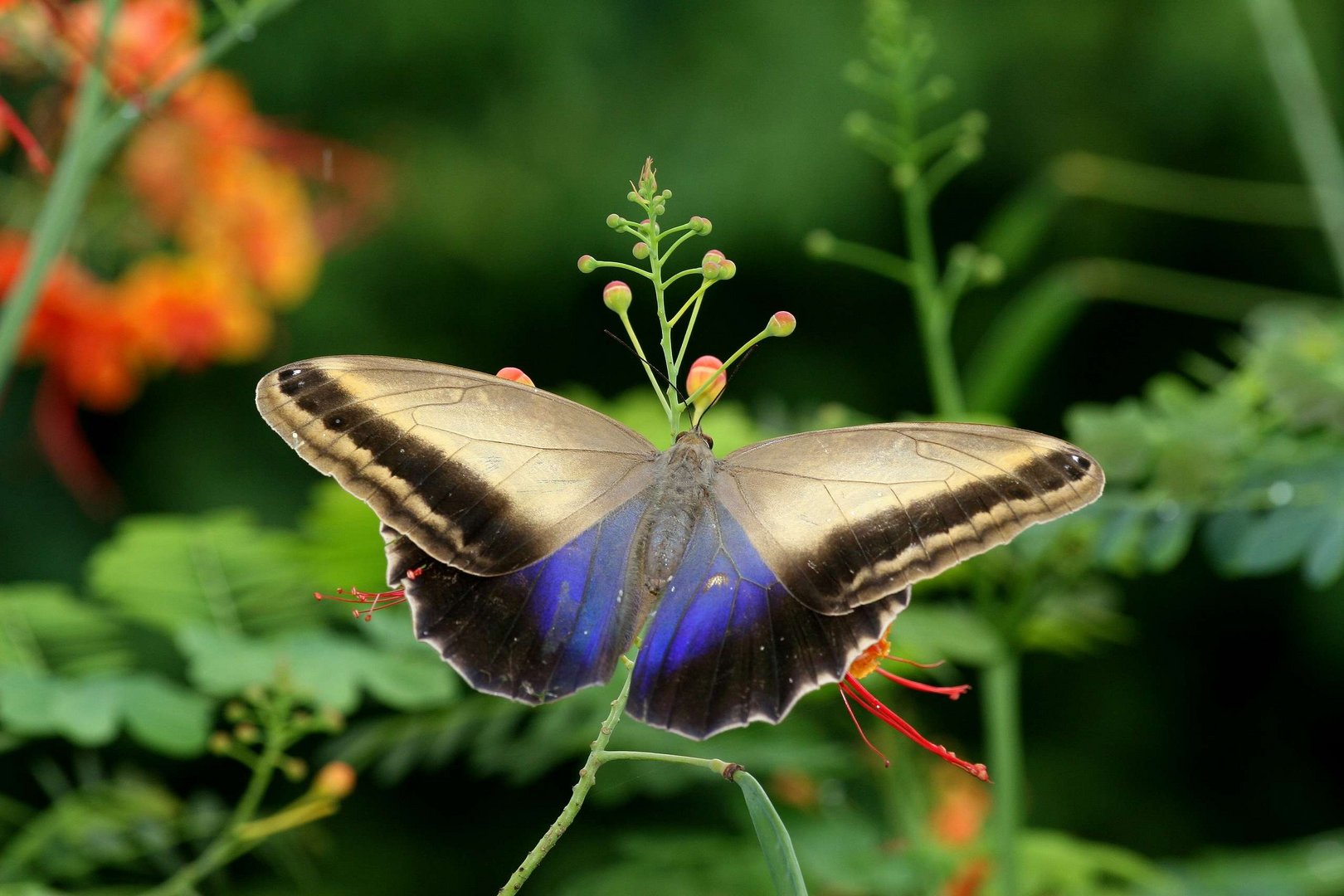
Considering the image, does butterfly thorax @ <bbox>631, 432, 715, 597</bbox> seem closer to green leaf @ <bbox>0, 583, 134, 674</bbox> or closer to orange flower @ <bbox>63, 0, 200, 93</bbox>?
green leaf @ <bbox>0, 583, 134, 674</bbox>

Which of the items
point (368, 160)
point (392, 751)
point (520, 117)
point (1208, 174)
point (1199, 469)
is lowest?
point (392, 751)

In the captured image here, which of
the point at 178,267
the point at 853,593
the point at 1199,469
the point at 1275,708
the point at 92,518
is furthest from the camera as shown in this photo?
the point at 1275,708

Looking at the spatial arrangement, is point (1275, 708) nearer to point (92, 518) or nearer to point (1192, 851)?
point (1192, 851)

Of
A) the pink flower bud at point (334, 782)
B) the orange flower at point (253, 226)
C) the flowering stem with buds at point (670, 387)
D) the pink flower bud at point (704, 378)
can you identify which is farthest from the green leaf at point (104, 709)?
the orange flower at point (253, 226)

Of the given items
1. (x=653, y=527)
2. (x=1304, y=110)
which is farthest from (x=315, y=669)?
(x=1304, y=110)

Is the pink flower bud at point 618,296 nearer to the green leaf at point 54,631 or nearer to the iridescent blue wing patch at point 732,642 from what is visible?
the iridescent blue wing patch at point 732,642

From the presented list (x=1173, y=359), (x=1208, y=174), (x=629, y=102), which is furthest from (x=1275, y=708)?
(x=629, y=102)

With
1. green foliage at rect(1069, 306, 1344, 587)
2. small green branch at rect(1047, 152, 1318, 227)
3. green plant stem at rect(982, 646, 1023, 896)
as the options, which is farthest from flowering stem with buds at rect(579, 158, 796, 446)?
small green branch at rect(1047, 152, 1318, 227)
